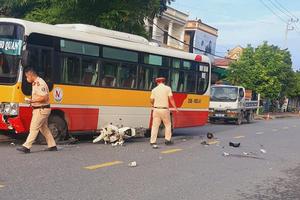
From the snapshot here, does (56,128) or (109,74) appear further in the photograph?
(109,74)

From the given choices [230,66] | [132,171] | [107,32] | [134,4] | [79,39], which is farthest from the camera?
→ [230,66]

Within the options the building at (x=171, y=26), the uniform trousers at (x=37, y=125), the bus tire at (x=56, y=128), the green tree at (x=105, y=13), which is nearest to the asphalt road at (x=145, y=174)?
the uniform trousers at (x=37, y=125)

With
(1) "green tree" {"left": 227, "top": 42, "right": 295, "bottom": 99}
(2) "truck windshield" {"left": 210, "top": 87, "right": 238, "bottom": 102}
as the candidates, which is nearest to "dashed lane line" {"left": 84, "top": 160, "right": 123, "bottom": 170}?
(2) "truck windshield" {"left": 210, "top": 87, "right": 238, "bottom": 102}

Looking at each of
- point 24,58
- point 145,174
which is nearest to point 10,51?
point 24,58

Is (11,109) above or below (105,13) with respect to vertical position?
below

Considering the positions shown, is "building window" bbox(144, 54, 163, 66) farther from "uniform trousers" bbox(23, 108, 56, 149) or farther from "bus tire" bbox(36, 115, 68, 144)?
"uniform trousers" bbox(23, 108, 56, 149)

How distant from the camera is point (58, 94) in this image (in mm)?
12938

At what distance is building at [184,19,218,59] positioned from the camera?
2002 inches

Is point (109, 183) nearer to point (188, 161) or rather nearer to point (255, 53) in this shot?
point (188, 161)

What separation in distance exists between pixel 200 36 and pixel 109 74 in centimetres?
3893

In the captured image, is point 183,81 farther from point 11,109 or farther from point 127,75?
point 11,109

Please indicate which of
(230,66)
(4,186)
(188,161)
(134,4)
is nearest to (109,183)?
(4,186)

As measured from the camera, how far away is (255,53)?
153ft

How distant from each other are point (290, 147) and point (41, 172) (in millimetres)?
10164
